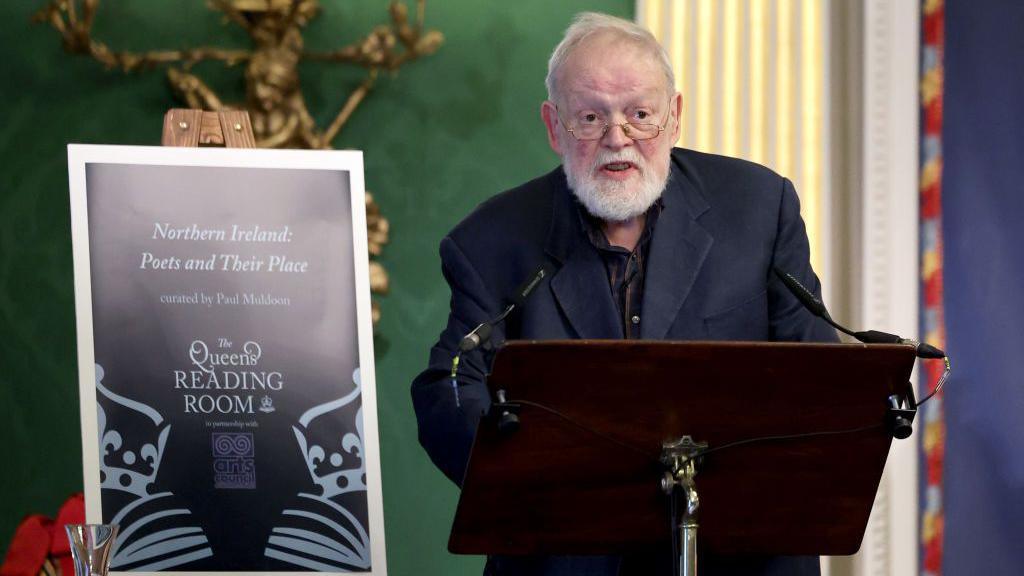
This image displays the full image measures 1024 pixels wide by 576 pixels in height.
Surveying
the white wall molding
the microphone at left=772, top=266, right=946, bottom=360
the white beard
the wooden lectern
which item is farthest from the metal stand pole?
the white wall molding

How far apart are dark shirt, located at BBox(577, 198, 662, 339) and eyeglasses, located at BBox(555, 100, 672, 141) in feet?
0.45

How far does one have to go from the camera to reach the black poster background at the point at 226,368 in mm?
2604

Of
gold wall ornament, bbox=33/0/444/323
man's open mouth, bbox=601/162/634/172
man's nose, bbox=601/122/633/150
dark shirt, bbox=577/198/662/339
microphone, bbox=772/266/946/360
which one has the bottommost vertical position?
microphone, bbox=772/266/946/360

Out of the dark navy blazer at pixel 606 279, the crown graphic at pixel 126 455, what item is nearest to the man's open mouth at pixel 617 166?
the dark navy blazer at pixel 606 279

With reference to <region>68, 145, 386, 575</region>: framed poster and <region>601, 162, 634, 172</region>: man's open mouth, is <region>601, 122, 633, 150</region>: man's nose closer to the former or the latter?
<region>601, 162, 634, 172</region>: man's open mouth

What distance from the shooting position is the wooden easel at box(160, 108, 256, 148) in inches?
109

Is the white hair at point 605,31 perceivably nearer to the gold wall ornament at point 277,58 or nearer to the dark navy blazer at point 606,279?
the dark navy blazer at point 606,279

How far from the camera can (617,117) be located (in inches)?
85.4

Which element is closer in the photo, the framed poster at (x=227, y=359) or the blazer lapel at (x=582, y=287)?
the blazer lapel at (x=582, y=287)

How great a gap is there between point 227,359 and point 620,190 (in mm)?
943

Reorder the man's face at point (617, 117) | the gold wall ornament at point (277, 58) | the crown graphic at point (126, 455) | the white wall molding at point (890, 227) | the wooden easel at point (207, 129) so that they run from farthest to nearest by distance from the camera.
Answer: the white wall molding at point (890, 227) < the gold wall ornament at point (277, 58) < the wooden easel at point (207, 129) < the crown graphic at point (126, 455) < the man's face at point (617, 117)

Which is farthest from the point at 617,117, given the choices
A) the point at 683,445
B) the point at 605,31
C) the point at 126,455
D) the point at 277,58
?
the point at 277,58

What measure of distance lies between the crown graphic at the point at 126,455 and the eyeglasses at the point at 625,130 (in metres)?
1.05

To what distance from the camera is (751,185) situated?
2273 mm
